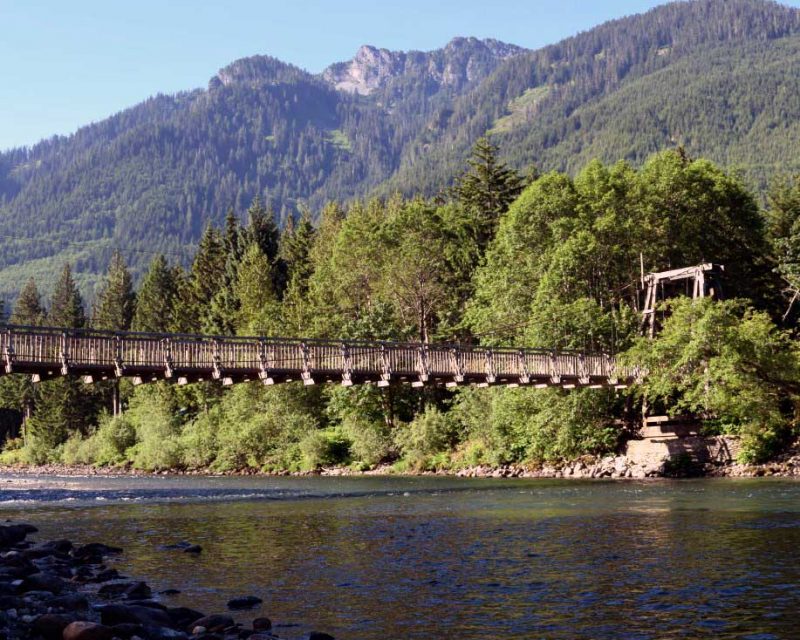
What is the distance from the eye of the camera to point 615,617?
12.1 metres

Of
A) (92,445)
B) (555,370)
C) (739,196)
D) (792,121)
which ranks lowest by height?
(92,445)

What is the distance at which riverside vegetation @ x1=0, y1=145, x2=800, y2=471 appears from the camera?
3875cm

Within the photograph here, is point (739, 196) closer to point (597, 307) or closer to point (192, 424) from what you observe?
point (597, 307)

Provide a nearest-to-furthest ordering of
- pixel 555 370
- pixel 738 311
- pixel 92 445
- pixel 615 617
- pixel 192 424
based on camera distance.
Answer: pixel 615 617 < pixel 555 370 < pixel 738 311 < pixel 192 424 < pixel 92 445

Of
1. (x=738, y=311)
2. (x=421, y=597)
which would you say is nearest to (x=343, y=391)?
(x=738, y=311)

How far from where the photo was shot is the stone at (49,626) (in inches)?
403

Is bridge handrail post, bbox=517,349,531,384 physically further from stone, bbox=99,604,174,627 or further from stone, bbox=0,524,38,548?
stone, bbox=99,604,174,627

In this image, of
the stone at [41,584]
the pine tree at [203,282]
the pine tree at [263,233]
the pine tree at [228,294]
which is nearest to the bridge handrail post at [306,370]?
the stone at [41,584]

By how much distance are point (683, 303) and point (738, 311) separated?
713cm

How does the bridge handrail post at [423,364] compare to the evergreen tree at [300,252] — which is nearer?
the bridge handrail post at [423,364]

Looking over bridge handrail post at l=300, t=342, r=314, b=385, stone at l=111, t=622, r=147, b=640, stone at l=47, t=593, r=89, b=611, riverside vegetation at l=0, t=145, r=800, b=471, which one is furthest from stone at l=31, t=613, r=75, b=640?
riverside vegetation at l=0, t=145, r=800, b=471

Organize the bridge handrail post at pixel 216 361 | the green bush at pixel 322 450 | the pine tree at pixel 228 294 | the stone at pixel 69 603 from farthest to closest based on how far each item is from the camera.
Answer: the pine tree at pixel 228 294, the green bush at pixel 322 450, the bridge handrail post at pixel 216 361, the stone at pixel 69 603

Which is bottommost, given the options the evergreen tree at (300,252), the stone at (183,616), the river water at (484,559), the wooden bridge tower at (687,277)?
the river water at (484,559)

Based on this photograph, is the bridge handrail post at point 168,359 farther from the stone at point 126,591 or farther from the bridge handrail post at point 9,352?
the stone at point 126,591
